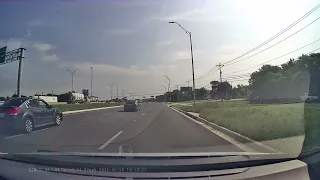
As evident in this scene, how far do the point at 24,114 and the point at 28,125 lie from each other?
550 millimetres

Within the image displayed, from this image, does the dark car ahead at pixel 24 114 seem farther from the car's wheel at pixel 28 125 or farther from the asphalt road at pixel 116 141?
the asphalt road at pixel 116 141

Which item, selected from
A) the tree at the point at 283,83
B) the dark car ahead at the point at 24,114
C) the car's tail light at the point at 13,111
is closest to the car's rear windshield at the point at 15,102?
the dark car ahead at the point at 24,114

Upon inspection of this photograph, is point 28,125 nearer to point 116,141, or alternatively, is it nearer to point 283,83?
point 116,141

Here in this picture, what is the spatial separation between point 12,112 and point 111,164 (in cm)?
1122

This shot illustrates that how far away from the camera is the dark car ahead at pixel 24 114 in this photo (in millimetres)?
14570

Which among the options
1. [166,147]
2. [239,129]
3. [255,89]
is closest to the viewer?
[166,147]

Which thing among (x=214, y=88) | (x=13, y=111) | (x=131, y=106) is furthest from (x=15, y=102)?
(x=214, y=88)

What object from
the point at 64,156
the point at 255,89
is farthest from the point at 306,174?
the point at 255,89

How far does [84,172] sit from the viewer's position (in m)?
4.63

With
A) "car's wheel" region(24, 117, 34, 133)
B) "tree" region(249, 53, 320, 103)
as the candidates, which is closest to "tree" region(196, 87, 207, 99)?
"tree" region(249, 53, 320, 103)

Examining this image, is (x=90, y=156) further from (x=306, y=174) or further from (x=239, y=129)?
(x=239, y=129)

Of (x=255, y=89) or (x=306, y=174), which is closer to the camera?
(x=306, y=174)

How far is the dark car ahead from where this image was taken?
1457cm

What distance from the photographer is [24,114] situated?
14.9 meters
